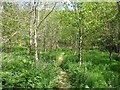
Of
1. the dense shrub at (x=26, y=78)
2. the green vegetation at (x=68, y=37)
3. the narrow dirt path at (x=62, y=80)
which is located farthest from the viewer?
the narrow dirt path at (x=62, y=80)

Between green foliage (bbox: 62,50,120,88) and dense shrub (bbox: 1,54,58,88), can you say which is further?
green foliage (bbox: 62,50,120,88)

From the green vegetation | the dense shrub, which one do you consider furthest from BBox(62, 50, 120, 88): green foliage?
the dense shrub

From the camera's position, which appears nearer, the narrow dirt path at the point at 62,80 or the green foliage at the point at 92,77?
the green foliage at the point at 92,77

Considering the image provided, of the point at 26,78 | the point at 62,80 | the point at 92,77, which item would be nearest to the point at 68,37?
the point at 62,80

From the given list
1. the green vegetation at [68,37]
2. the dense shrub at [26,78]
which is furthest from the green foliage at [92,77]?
the dense shrub at [26,78]

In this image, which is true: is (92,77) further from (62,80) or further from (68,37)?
(68,37)

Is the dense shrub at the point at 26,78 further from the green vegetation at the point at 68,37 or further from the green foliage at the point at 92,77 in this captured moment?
the green foliage at the point at 92,77

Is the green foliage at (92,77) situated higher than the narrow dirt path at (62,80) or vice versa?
the green foliage at (92,77)

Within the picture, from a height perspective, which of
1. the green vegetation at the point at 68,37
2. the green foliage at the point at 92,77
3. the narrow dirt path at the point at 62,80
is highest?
the green vegetation at the point at 68,37

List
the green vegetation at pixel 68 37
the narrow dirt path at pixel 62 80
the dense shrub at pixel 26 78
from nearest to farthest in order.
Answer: the dense shrub at pixel 26 78, the green vegetation at pixel 68 37, the narrow dirt path at pixel 62 80

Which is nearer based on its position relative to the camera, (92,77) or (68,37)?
(92,77)

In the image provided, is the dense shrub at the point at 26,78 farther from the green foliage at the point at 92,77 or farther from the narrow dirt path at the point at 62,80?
the green foliage at the point at 92,77

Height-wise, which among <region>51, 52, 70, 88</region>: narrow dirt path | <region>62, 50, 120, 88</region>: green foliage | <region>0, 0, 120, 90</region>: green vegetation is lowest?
<region>51, 52, 70, 88</region>: narrow dirt path

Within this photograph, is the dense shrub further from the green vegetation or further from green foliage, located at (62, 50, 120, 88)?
green foliage, located at (62, 50, 120, 88)
